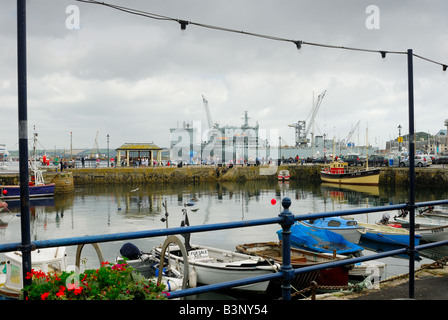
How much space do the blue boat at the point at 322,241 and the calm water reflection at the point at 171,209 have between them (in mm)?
2035

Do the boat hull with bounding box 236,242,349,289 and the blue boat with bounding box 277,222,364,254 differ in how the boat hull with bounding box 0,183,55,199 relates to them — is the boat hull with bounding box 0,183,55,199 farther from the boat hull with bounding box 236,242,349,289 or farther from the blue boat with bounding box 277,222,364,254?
the blue boat with bounding box 277,222,364,254

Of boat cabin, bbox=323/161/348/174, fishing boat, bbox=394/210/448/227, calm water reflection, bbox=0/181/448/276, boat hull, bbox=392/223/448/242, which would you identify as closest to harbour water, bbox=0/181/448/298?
calm water reflection, bbox=0/181/448/276

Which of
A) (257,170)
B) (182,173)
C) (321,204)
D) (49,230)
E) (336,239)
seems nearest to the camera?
(336,239)

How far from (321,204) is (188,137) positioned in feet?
330

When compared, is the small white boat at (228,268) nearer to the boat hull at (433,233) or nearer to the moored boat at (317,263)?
the moored boat at (317,263)

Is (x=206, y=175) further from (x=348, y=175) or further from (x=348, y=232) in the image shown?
(x=348, y=232)

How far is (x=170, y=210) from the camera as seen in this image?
35625mm

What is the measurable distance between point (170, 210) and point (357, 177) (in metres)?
35.4

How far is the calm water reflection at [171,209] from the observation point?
23469mm

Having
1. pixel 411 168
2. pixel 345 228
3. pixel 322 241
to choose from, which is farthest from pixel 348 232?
pixel 411 168
